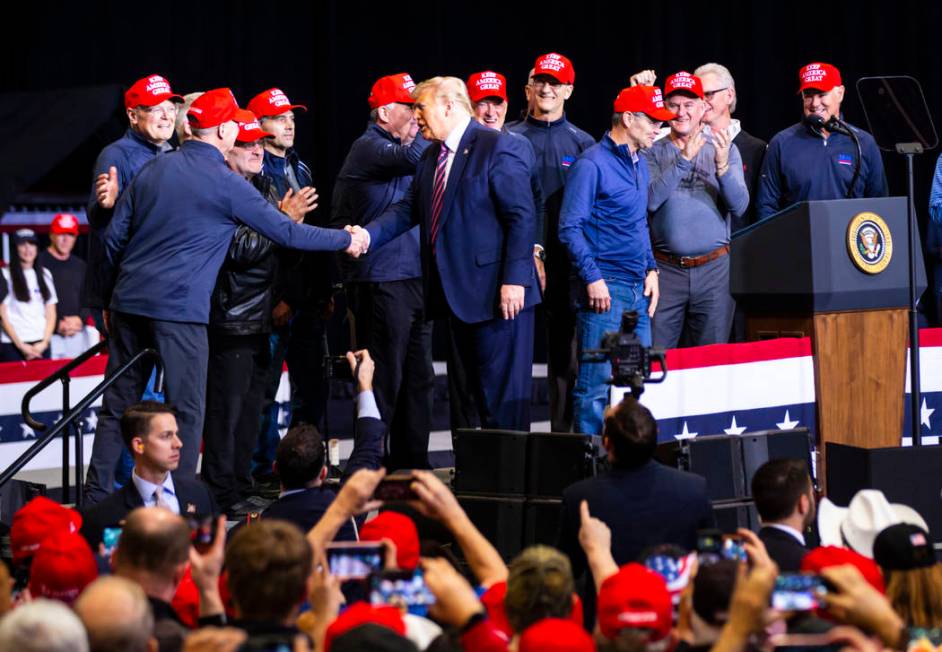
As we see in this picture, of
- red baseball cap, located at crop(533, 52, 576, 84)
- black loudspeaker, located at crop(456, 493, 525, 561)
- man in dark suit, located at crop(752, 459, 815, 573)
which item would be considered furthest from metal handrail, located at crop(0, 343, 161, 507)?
man in dark suit, located at crop(752, 459, 815, 573)

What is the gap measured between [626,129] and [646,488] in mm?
2708

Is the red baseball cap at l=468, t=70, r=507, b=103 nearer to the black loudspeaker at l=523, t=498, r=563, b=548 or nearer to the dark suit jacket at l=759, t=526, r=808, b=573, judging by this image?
the black loudspeaker at l=523, t=498, r=563, b=548

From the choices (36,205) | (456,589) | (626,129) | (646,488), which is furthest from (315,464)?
(36,205)

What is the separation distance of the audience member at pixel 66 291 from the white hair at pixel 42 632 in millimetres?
8095

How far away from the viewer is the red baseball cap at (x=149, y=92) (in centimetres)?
712

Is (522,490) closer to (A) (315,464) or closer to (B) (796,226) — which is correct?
(A) (315,464)

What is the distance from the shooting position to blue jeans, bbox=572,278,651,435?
22.7ft

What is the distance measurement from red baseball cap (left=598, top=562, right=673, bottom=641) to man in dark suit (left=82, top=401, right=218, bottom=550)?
2181 mm

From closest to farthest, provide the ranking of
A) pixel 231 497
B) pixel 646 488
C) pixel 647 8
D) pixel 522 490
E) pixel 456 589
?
pixel 456 589, pixel 646 488, pixel 522 490, pixel 231 497, pixel 647 8

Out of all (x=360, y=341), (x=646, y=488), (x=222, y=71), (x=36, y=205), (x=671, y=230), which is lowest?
(x=646, y=488)

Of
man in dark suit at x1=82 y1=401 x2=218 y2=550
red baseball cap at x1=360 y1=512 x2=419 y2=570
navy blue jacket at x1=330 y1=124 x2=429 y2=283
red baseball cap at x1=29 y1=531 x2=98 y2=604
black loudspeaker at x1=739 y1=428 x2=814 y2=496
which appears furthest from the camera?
navy blue jacket at x1=330 y1=124 x2=429 y2=283

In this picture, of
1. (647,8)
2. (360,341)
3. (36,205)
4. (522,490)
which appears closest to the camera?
(522,490)

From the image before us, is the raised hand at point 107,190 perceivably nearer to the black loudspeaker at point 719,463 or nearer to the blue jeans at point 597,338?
the blue jeans at point 597,338

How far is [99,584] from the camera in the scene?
3.34 metres
